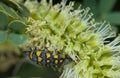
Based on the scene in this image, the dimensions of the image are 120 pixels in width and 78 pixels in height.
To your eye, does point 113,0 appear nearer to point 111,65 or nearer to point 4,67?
point 111,65

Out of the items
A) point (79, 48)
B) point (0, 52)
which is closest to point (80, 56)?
point (79, 48)

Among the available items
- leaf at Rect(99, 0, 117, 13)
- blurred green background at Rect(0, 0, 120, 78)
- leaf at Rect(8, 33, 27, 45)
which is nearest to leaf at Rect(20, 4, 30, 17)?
blurred green background at Rect(0, 0, 120, 78)

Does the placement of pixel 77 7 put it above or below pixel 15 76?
above

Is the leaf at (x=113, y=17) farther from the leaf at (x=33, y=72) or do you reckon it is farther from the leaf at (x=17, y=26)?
the leaf at (x=17, y=26)

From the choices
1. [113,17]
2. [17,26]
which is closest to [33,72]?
[113,17]

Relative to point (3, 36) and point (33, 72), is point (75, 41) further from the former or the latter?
point (33, 72)
